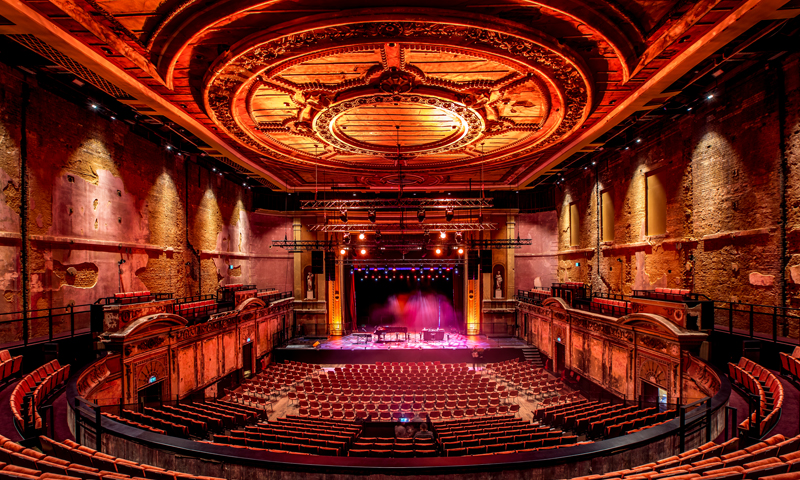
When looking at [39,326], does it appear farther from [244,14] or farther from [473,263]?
[473,263]

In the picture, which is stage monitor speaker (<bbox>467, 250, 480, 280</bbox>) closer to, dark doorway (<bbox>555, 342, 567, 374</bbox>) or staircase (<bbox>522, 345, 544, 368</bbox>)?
dark doorway (<bbox>555, 342, 567, 374</bbox>)

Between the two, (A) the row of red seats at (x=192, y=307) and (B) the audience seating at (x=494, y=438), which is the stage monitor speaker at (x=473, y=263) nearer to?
(B) the audience seating at (x=494, y=438)

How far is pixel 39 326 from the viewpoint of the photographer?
1035 centimetres

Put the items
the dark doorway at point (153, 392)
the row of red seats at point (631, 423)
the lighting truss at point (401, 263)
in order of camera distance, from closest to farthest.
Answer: the row of red seats at point (631, 423) → the dark doorway at point (153, 392) → the lighting truss at point (401, 263)

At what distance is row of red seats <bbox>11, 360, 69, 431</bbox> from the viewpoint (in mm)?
6020

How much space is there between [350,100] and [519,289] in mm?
19314

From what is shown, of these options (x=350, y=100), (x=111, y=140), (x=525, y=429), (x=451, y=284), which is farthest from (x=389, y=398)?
(x=451, y=284)

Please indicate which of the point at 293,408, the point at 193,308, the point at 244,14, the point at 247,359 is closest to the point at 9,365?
the point at 193,308

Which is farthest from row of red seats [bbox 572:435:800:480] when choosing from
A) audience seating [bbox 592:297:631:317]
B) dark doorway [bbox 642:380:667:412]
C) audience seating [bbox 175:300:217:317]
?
audience seating [bbox 175:300:217:317]

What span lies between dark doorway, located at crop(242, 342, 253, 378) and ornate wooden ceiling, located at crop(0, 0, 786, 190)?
33.8ft

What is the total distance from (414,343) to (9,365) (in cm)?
1713

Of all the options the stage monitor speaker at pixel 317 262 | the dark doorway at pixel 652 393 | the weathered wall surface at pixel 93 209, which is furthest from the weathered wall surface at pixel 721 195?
the weathered wall surface at pixel 93 209

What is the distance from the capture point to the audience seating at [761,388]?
5.93 m

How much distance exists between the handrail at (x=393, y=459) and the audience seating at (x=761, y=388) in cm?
66
